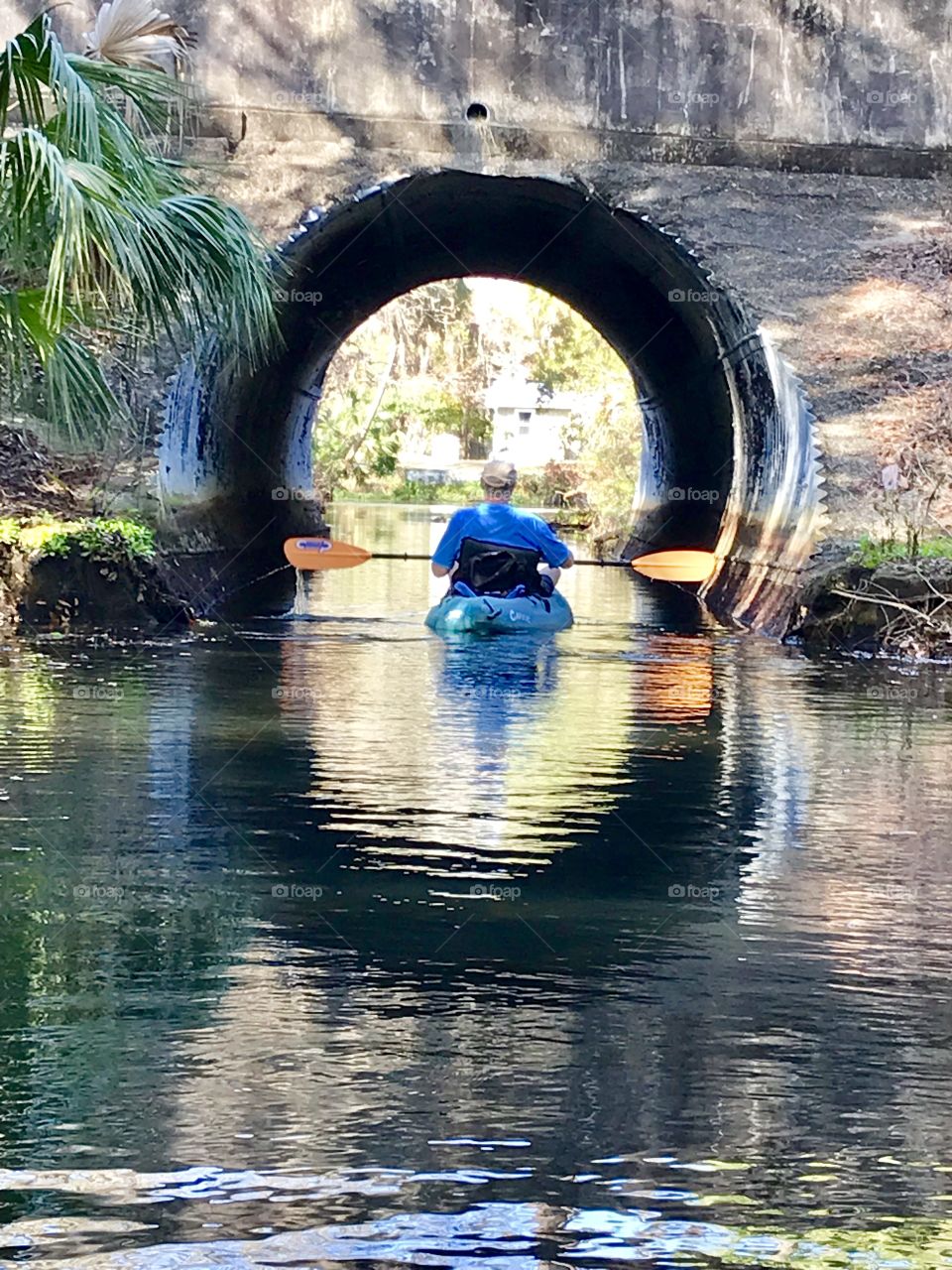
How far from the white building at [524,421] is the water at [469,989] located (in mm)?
64883

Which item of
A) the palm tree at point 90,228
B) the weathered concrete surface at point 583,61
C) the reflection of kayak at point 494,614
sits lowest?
the reflection of kayak at point 494,614

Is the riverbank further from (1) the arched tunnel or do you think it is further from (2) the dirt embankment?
(1) the arched tunnel

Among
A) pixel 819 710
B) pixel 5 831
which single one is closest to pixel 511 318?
pixel 819 710

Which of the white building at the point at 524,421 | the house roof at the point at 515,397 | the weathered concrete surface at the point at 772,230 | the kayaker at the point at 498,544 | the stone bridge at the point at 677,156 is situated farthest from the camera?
the white building at the point at 524,421

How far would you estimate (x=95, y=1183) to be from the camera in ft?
15.7

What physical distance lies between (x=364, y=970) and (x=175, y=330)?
A: 48.0 ft

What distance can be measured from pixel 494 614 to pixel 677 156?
6.45 meters

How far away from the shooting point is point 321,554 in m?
21.8

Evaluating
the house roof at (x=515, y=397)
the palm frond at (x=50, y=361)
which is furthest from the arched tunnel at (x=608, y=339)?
the house roof at (x=515, y=397)


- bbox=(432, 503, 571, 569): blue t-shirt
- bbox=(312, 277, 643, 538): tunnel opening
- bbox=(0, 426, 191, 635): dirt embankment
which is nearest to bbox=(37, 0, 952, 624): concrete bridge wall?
bbox=(0, 426, 191, 635): dirt embankment

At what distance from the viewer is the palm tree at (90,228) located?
11.3 metres

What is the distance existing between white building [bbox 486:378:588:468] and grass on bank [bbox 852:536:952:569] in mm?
56819

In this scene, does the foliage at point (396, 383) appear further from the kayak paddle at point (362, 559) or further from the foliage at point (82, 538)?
the foliage at point (82, 538)

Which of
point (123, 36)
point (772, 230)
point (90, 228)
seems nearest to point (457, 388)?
point (772, 230)
